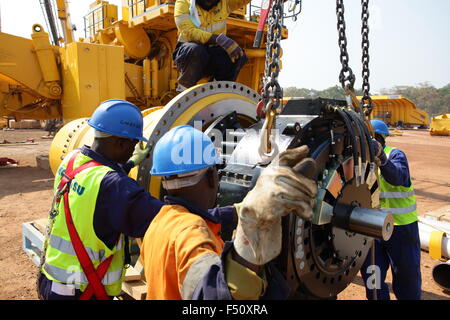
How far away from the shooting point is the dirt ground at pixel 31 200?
12.2 ft

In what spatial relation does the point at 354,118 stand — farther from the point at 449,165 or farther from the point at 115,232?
the point at 449,165

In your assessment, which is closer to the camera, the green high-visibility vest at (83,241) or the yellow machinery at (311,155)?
the yellow machinery at (311,155)

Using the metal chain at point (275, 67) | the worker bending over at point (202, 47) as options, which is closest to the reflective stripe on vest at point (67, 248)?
the metal chain at point (275, 67)

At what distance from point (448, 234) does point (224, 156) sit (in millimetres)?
3771

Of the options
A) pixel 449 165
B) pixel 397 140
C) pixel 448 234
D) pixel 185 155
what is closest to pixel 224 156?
pixel 185 155

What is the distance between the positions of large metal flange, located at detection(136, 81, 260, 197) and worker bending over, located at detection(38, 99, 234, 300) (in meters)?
0.45

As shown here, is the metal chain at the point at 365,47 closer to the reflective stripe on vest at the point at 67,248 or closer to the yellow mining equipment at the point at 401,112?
the reflective stripe on vest at the point at 67,248

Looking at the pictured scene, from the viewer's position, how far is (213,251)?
122cm

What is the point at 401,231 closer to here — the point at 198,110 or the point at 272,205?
the point at 198,110

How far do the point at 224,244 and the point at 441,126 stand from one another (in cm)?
2415

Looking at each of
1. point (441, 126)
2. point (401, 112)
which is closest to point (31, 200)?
point (441, 126)

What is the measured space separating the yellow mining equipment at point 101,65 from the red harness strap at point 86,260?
503cm

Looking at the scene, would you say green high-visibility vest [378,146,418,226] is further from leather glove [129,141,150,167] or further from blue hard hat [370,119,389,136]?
leather glove [129,141,150,167]

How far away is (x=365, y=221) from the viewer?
1539mm
